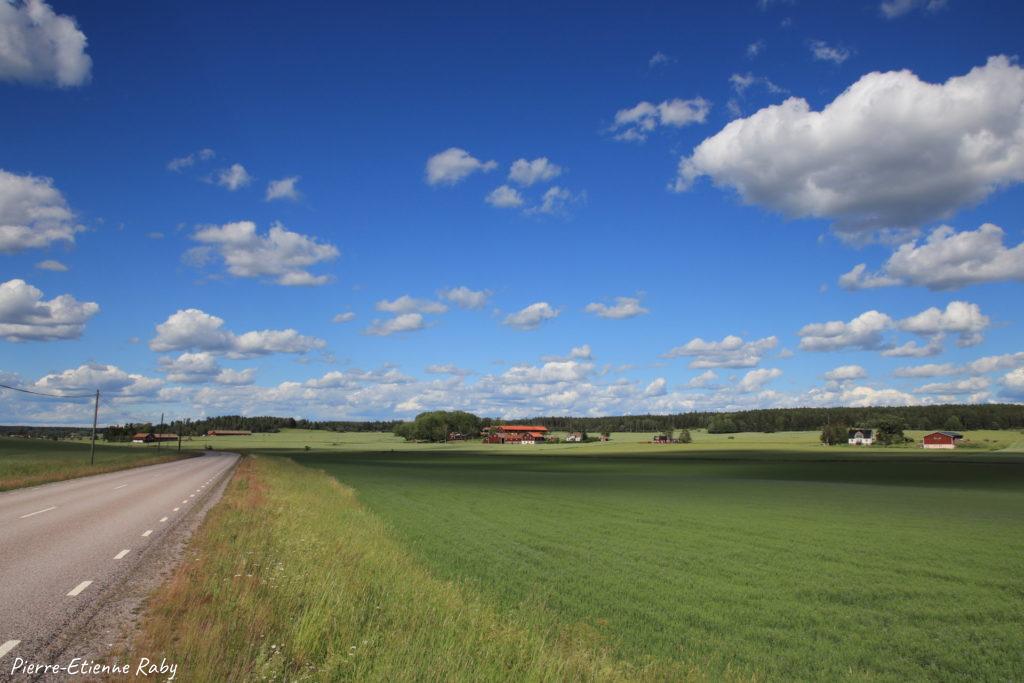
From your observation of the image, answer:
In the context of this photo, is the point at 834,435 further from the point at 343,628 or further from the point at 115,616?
the point at 115,616

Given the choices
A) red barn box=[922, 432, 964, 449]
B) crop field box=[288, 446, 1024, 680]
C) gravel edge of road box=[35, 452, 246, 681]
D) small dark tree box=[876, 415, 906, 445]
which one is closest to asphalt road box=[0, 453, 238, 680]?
gravel edge of road box=[35, 452, 246, 681]

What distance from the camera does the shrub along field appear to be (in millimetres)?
8461

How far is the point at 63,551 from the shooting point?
15.4 metres

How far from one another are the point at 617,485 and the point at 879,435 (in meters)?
125

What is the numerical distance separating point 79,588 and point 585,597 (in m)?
9.47

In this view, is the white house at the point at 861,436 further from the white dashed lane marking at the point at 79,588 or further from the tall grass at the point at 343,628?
the white dashed lane marking at the point at 79,588

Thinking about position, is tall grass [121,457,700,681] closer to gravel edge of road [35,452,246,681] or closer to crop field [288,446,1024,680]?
gravel edge of road [35,452,246,681]

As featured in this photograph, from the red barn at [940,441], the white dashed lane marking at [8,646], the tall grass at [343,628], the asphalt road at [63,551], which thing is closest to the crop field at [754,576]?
the tall grass at [343,628]

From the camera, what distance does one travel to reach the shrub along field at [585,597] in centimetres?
846

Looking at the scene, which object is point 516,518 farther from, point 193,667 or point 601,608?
point 193,667

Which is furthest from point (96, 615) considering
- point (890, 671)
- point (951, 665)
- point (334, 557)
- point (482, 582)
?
point (951, 665)

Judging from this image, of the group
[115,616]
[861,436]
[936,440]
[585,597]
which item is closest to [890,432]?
[861,436]

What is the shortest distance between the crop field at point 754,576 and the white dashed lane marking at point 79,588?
6739 millimetres

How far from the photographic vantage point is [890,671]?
382 inches
